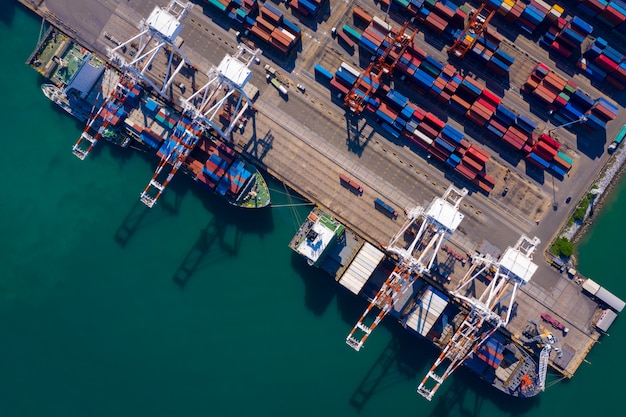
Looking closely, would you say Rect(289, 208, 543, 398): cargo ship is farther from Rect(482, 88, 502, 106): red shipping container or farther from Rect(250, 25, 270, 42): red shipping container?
Rect(482, 88, 502, 106): red shipping container

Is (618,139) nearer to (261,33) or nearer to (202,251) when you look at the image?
(261,33)

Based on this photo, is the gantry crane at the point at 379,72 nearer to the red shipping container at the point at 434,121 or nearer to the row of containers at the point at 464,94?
the row of containers at the point at 464,94

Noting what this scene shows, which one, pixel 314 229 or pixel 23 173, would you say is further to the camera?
pixel 23 173

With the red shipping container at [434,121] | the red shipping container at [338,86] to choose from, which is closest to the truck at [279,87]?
the red shipping container at [338,86]

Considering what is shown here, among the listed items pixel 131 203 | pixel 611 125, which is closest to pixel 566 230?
pixel 611 125

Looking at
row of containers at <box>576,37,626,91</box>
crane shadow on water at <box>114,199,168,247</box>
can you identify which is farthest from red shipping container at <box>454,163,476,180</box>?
crane shadow on water at <box>114,199,168,247</box>

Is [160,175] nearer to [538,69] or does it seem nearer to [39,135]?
[39,135]

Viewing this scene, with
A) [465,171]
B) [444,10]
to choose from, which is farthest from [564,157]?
[444,10]
